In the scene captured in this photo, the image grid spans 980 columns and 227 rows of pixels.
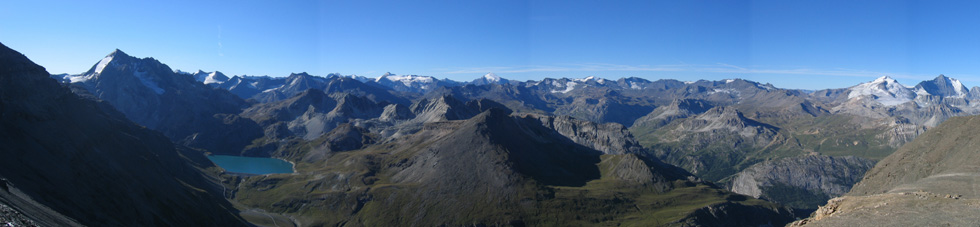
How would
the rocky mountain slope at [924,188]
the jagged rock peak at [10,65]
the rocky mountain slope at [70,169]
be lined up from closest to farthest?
the rocky mountain slope at [924,188] → the rocky mountain slope at [70,169] → the jagged rock peak at [10,65]

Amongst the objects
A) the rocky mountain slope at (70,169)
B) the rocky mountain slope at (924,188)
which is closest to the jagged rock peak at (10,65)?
the rocky mountain slope at (70,169)

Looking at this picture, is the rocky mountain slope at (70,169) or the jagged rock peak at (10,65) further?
the jagged rock peak at (10,65)

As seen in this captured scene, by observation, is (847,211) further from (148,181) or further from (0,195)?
(148,181)

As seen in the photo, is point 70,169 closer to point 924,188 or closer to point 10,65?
point 10,65

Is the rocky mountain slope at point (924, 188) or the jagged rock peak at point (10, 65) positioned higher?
the jagged rock peak at point (10, 65)

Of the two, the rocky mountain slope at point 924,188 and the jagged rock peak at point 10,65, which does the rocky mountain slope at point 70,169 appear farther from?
the rocky mountain slope at point 924,188

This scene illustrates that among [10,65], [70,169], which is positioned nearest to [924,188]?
[70,169]
